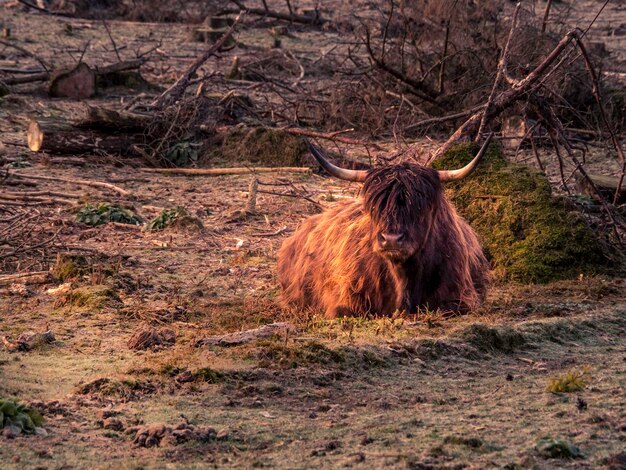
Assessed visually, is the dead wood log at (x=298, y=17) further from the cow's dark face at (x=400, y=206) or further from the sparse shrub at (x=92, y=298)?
the cow's dark face at (x=400, y=206)

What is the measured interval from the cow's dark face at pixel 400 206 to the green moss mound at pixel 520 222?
1508mm

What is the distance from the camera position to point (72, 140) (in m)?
12.6

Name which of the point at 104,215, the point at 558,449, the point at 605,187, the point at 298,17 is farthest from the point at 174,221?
the point at 298,17

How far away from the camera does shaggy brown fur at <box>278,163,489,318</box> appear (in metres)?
6.97

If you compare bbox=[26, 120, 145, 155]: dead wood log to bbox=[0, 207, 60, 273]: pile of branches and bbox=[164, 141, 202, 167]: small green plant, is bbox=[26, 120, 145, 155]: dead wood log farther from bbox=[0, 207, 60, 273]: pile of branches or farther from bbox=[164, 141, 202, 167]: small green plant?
bbox=[0, 207, 60, 273]: pile of branches

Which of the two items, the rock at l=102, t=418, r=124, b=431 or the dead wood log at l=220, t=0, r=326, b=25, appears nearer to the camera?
the rock at l=102, t=418, r=124, b=431

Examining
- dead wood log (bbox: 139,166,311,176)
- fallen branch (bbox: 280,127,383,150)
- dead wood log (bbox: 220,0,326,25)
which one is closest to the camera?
fallen branch (bbox: 280,127,383,150)

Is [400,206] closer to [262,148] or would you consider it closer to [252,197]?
[252,197]

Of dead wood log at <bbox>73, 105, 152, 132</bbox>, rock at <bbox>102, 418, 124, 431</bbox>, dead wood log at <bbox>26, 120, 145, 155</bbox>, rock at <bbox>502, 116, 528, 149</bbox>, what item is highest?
rock at <bbox>502, 116, 528, 149</bbox>

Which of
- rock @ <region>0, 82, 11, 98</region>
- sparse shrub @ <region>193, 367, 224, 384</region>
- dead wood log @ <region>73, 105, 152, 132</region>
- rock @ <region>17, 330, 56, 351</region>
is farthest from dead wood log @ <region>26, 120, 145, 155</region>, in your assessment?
sparse shrub @ <region>193, 367, 224, 384</region>

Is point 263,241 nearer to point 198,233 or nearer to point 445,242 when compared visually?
point 198,233

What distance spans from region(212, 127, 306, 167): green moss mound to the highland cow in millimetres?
4806

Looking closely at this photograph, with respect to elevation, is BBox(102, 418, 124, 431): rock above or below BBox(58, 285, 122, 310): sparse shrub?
above

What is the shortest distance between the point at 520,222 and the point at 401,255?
2168 mm
